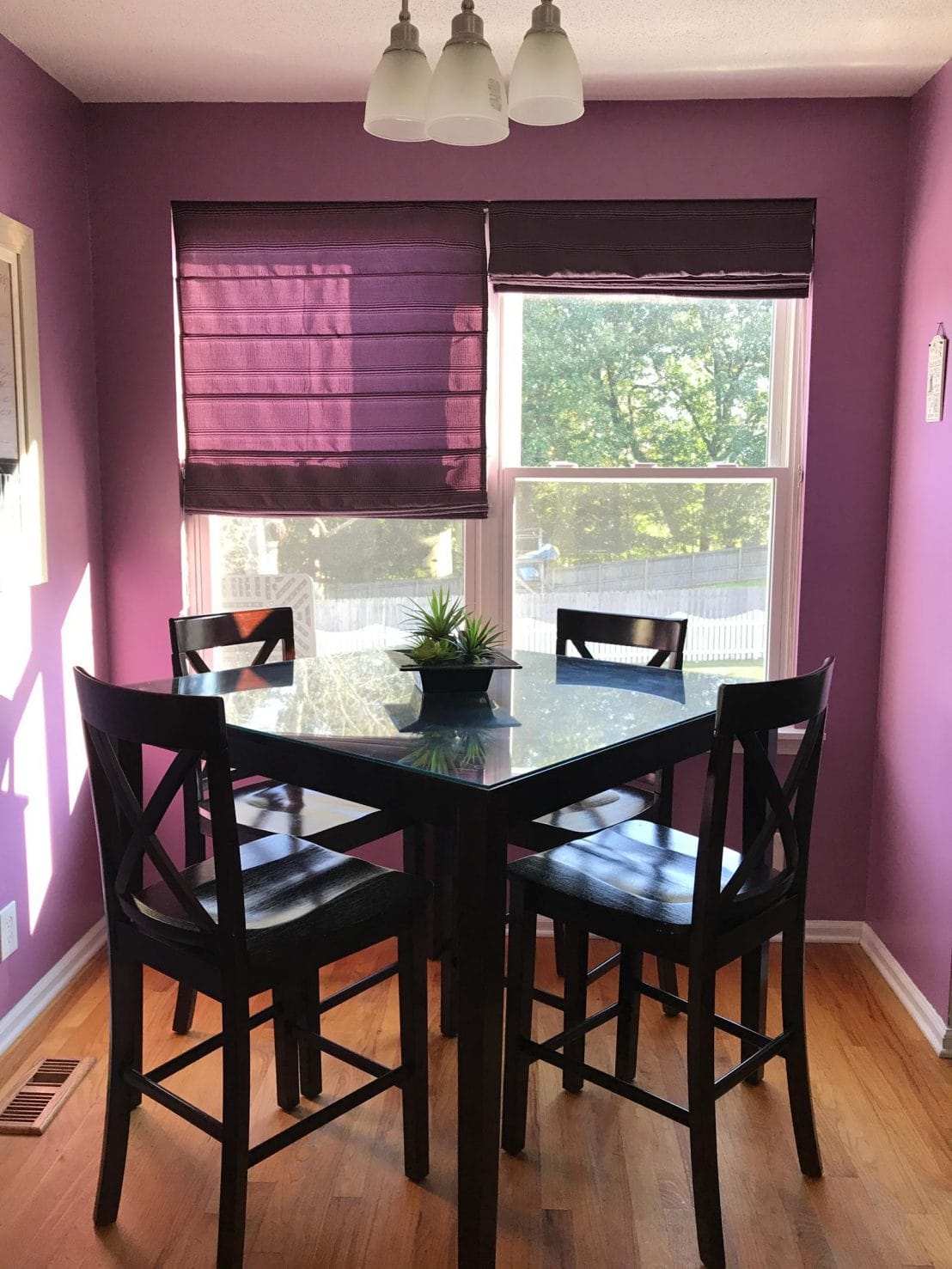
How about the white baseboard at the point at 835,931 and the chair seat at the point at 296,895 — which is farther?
the white baseboard at the point at 835,931

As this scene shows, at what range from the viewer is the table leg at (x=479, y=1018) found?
1716 millimetres

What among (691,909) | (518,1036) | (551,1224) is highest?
(691,909)

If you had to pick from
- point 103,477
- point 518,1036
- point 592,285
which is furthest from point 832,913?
point 103,477

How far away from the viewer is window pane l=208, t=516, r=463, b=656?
10.9 feet

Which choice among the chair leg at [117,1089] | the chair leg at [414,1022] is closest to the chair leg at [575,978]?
the chair leg at [414,1022]

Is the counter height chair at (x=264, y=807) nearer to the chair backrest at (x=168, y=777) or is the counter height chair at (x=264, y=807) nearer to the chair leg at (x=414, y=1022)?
the chair leg at (x=414, y=1022)

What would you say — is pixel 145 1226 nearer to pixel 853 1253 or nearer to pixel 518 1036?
pixel 518 1036

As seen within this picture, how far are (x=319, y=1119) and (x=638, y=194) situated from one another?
102 inches

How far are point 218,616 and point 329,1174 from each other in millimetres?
1397

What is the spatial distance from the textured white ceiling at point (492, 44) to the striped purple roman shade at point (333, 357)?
1.23 ft

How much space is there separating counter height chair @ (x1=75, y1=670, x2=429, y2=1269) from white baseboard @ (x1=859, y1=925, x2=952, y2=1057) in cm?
138

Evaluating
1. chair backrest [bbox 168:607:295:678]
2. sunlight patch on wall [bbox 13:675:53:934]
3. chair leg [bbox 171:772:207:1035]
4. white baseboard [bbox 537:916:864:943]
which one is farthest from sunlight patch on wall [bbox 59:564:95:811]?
white baseboard [bbox 537:916:864:943]

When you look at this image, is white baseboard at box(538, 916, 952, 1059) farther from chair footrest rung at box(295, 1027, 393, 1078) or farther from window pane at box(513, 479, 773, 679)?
chair footrest rung at box(295, 1027, 393, 1078)

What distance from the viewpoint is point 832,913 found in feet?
10.9
